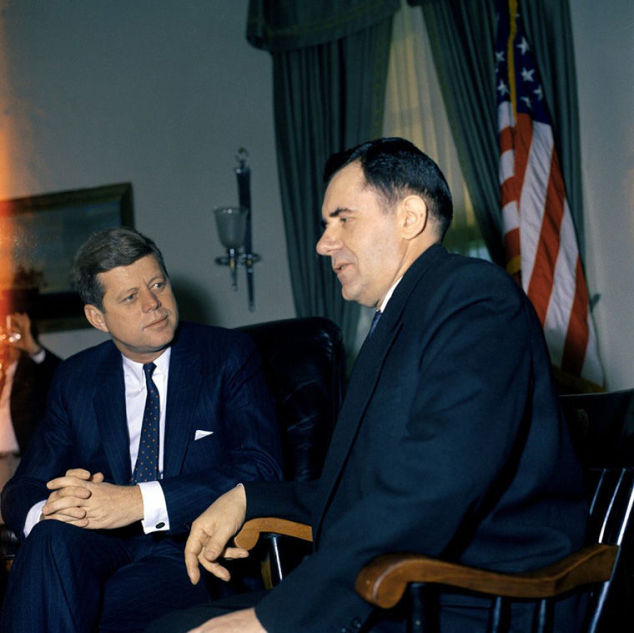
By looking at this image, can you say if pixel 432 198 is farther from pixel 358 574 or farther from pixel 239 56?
pixel 239 56

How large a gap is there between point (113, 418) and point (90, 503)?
1.80 ft

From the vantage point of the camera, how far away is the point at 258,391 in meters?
2.60

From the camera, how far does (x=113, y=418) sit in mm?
2604

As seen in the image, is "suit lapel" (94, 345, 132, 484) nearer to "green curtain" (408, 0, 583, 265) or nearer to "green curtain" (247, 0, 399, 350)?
"green curtain" (247, 0, 399, 350)

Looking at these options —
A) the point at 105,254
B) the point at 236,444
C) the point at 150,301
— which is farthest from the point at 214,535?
the point at 105,254

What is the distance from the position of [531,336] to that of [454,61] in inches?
147

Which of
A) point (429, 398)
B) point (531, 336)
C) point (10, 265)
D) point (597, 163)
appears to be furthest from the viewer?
point (10, 265)

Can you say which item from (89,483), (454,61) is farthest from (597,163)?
(89,483)

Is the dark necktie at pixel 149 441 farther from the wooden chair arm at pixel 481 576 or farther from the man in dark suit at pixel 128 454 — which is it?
the wooden chair arm at pixel 481 576

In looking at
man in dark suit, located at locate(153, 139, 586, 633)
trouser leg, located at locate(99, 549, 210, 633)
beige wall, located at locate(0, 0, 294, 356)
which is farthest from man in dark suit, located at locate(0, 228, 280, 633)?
beige wall, located at locate(0, 0, 294, 356)

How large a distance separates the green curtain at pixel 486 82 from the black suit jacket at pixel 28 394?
10.0 feet

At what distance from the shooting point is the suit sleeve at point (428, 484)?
124cm

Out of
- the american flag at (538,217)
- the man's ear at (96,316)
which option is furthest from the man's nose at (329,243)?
the american flag at (538,217)

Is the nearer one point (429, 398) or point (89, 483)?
point (429, 398)
